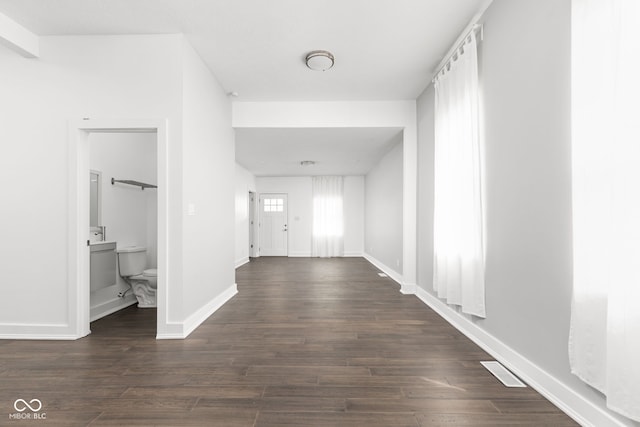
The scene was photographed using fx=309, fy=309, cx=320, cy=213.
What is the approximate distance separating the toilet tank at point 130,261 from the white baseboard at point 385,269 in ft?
13.2

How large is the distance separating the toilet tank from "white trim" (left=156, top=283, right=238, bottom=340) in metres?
1.10

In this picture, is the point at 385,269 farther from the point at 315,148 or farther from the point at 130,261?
the point at 130,261

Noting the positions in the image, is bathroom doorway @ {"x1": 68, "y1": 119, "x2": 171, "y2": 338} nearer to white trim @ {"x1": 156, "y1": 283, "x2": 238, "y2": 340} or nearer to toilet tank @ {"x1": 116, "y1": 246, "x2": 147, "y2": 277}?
white trim @ {"x1": 156, "y1": 283, "x2": 238, "y2": 340}

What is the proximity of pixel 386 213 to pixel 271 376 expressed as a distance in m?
5.06

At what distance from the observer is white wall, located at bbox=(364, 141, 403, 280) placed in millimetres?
5758

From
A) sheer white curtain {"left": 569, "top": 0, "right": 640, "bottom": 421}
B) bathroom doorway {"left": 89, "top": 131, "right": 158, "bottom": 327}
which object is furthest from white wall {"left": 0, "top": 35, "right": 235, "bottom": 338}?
sheer white curtain {"left": 569, "top": 0, "right": 640, "bottom": 421}

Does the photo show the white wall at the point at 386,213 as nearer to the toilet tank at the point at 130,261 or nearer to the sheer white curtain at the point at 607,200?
the sheer white curtain at the point at 607,200

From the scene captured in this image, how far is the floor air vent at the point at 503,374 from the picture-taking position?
207 cm

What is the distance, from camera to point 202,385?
2.07 meters

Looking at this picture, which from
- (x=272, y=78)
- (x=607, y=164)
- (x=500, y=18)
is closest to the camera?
(x=607, y=164)

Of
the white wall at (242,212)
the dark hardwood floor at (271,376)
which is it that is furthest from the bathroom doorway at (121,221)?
the white wall at (242,212)

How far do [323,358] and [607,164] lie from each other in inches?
85.7

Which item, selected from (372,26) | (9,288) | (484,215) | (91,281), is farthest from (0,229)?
(484,215)

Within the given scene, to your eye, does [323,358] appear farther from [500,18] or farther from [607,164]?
[500,18]
